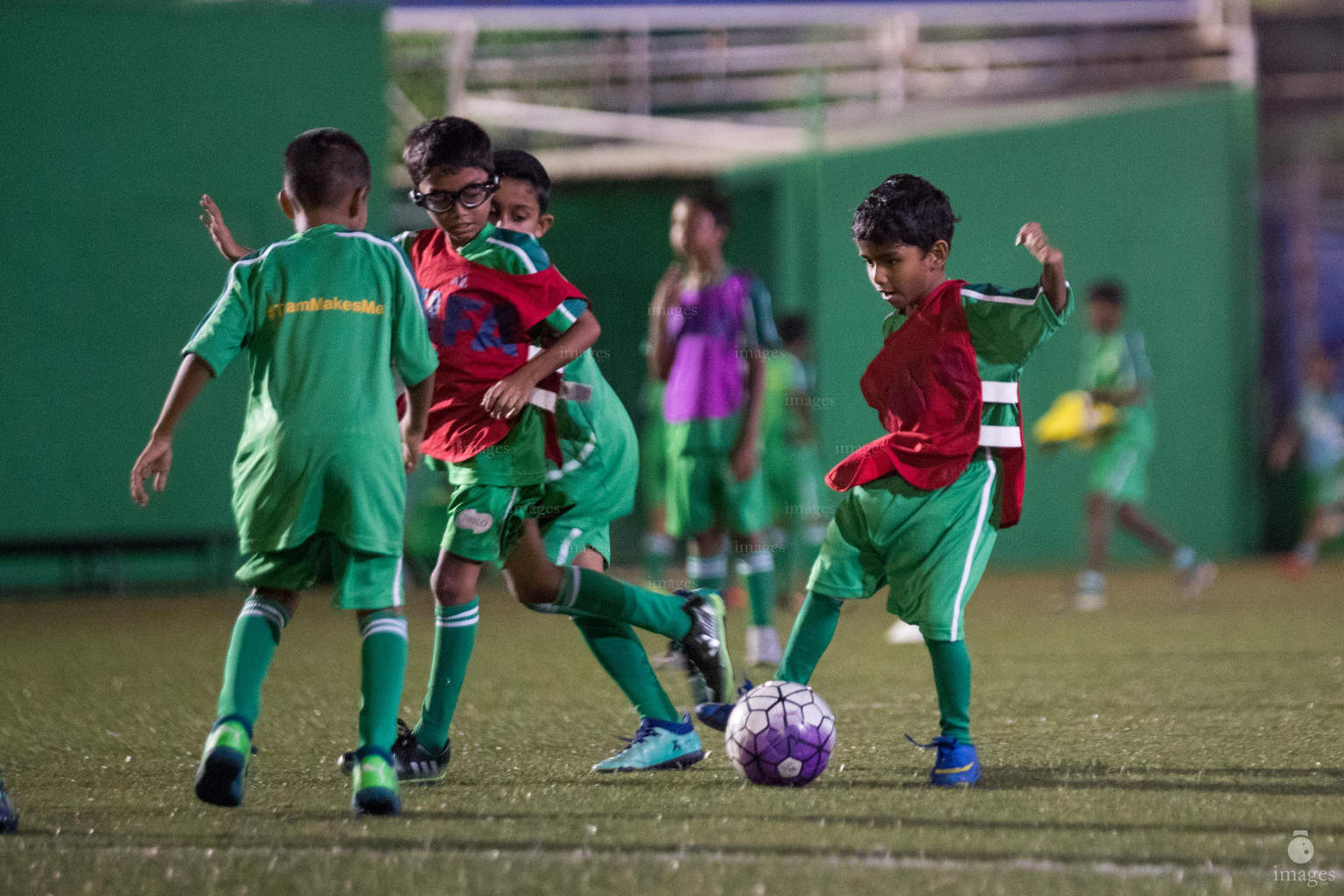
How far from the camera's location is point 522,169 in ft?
14.2

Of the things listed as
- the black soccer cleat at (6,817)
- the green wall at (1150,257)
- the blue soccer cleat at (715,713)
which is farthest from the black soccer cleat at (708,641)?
the green wall at (1150,257)

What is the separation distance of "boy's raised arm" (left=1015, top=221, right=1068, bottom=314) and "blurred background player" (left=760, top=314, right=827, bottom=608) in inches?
172

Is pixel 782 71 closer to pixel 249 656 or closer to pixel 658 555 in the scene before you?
pixel 658 555

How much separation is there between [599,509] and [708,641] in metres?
0.45

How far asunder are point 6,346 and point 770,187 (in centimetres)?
651

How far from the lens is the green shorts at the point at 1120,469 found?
380 inches

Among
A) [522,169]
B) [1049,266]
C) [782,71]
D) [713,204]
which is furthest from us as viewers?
[782,71]

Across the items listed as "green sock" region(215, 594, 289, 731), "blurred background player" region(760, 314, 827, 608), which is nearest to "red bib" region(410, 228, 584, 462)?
"green sock" region(215, 594, 289, 731)

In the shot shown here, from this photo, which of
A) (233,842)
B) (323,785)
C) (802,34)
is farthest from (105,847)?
(802,34)

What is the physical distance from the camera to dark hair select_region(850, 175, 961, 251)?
3859mm

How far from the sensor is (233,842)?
3086 mm

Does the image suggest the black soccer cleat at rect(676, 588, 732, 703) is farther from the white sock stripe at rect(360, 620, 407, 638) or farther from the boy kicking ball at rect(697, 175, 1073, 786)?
the white sock stripe at rect(360, 620, 407, 638)

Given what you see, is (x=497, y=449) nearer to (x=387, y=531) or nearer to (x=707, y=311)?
(x=387, y=531)

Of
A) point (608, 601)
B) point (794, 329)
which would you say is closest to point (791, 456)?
point (794, 329)
